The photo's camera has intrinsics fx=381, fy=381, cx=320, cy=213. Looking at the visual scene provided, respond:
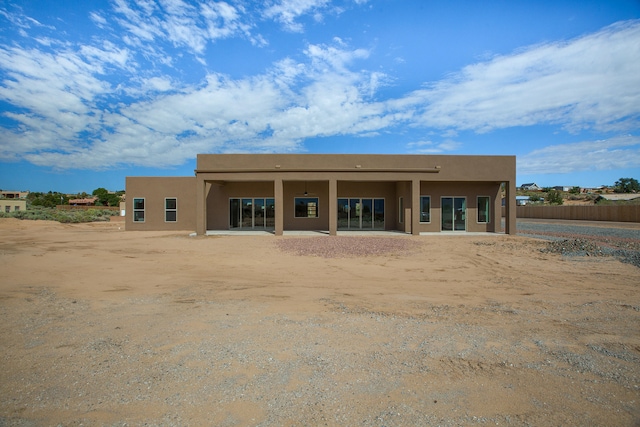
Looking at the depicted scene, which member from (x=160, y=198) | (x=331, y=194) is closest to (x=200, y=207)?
(x=160, y=198)

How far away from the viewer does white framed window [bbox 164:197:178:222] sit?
81.9ft

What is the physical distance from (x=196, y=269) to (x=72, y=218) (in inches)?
1372

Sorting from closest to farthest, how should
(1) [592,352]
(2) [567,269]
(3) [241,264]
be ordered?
(1) [592,352]
(2) [567,269]
(3) [241,264]

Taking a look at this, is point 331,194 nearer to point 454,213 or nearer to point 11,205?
point 454,213

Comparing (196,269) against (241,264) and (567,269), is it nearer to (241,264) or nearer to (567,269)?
(241,264)

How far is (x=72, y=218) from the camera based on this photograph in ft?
125

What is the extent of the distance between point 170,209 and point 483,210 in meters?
19.8

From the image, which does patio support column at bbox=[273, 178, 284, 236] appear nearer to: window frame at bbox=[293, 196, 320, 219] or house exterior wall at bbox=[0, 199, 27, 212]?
window frame at bbox=[293, 196, 320, 219]

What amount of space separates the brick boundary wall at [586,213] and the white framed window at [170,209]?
125ft

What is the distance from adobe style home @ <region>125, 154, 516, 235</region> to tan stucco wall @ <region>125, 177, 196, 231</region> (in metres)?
0.06

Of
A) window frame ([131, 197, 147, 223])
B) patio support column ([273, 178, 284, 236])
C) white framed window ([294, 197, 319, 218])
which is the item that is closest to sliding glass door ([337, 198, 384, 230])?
white framed window ([294, 197, 319, 218])

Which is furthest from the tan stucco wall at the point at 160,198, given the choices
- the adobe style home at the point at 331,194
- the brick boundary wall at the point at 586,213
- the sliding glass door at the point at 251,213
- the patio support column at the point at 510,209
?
the brick boundary wall at the point at 586,213

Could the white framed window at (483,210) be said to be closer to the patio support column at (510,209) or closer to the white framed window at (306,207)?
the patio support column at (510,209)

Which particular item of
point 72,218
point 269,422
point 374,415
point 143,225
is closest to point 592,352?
point 374,415
